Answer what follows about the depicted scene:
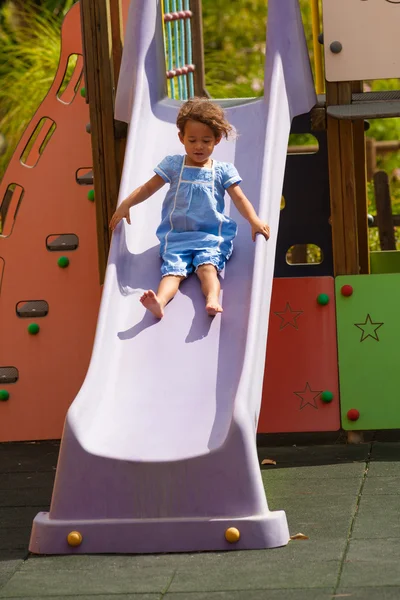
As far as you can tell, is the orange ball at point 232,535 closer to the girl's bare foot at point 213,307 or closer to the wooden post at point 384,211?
the girl's bare foot at point 213,307

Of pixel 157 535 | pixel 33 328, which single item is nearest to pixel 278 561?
pixel 157 535

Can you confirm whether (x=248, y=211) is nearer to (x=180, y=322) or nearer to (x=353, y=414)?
(x=180, y=322)

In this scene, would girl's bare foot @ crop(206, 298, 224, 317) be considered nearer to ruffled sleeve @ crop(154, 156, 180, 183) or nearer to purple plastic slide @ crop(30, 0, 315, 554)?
purple plastic slide @ crop(30, 0, 315, 554)

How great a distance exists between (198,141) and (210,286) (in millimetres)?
853

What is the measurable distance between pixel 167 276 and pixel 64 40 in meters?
2.74

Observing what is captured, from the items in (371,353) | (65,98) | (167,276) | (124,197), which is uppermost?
(65,98)

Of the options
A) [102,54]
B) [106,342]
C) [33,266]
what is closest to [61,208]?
[33,266]

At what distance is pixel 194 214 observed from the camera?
628 centimetres

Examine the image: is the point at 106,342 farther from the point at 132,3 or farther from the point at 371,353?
the point at 132,3

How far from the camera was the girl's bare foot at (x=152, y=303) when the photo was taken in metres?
5.71

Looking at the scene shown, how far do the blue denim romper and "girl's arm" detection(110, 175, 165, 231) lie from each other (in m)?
0.05

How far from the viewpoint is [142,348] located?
5734 millimetres

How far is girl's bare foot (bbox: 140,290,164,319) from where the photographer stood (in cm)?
571

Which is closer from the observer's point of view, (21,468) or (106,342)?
(106,342)
